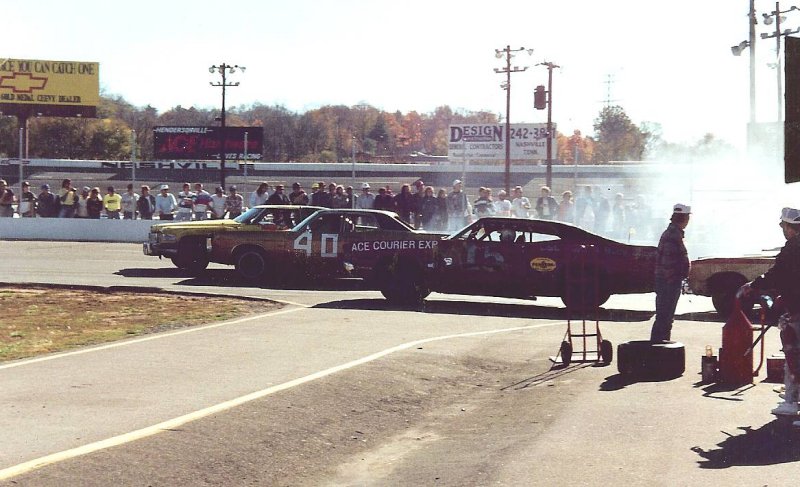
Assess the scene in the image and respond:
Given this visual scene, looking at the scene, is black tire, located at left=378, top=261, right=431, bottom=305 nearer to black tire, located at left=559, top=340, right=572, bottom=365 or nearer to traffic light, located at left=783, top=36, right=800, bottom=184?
black tire, located at left=559, top=340, right=572, bottom=365

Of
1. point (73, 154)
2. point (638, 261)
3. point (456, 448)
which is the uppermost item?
point (73, 154)

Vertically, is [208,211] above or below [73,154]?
below

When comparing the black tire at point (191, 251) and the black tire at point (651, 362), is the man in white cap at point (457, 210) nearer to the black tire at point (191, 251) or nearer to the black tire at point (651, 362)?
the black tire at point (191, 251)

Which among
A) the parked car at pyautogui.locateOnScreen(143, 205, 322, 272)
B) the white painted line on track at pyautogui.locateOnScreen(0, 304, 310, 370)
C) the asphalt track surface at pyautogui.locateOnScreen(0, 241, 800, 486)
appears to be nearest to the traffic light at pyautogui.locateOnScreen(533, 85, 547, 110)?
the parked car at pyautogui.locateOnScreen(143, 205, 322, 272)

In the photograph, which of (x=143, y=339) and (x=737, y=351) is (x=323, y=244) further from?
(x=737, y=351)

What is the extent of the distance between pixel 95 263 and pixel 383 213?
825cm

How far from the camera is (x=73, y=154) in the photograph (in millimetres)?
93812

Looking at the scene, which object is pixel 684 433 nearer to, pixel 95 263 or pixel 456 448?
pixel 456 448

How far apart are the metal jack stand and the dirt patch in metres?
4.47

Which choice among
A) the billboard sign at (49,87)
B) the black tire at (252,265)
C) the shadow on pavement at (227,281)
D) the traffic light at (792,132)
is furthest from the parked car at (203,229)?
the billboard sign at (49,87)

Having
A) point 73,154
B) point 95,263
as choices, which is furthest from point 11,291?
point 73,154

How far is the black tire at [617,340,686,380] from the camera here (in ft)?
35.1

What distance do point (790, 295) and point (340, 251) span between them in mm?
11983

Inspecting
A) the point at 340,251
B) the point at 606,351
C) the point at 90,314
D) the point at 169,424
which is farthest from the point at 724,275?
the point at 169,424
